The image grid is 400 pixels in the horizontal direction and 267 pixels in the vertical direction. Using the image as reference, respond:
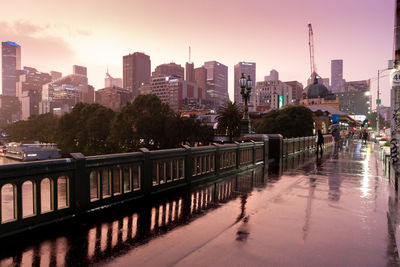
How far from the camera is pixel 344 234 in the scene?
4.95m

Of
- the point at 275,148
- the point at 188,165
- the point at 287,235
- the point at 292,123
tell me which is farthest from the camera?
the point at 292,123

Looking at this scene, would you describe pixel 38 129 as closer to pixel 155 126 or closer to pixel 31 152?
pixel 31 152

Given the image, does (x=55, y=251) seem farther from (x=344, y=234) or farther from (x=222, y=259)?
(x=344, y=234)

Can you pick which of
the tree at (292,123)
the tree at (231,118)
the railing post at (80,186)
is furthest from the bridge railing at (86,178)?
the tree at (292,123)

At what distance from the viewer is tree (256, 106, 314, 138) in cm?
5234

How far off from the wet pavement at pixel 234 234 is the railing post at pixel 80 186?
1.79 feet

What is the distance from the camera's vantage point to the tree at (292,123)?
5234cm

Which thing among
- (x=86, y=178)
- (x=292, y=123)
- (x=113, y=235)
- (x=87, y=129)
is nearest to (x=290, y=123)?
(x=292, y=123)

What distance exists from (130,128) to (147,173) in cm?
4557

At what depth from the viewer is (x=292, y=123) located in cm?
5234

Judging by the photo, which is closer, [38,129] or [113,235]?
[113,235]

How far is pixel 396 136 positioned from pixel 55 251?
43.6 feet

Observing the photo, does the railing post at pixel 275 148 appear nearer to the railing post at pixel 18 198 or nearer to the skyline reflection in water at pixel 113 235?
the skyline reflection in water at pixel 113 235

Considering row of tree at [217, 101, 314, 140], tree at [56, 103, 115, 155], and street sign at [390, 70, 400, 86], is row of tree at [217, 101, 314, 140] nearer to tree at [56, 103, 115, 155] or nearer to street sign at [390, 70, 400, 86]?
tree at [56, 103, 115, 155]
